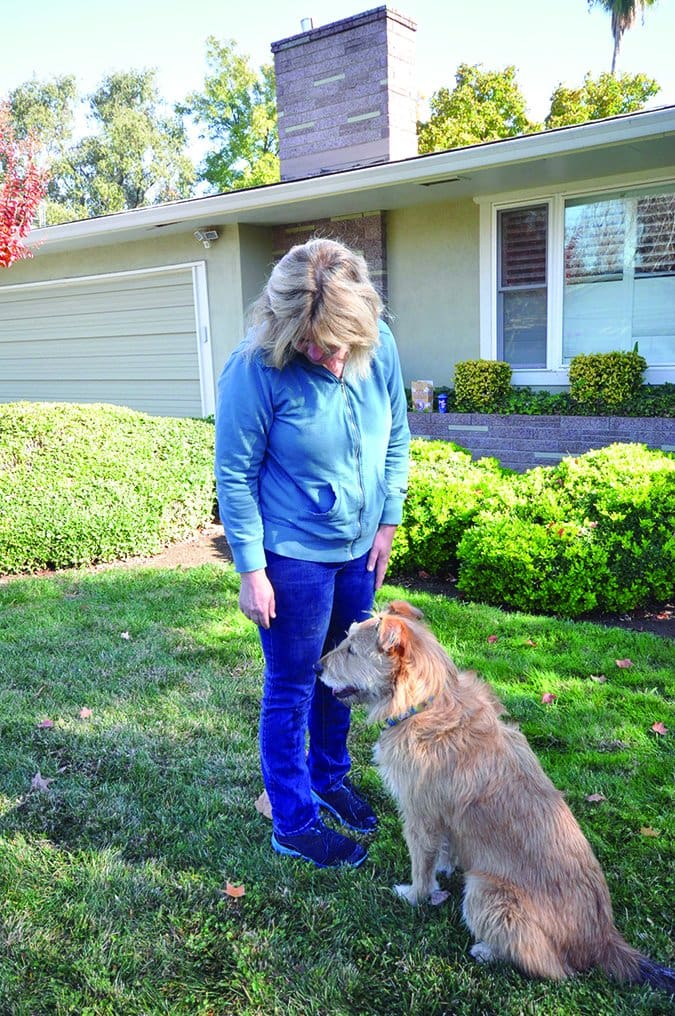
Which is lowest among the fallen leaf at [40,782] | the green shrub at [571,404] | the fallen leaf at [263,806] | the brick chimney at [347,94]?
the fallen leaf at [263,806]

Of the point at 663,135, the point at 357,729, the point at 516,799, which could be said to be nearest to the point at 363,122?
the point at 663,135

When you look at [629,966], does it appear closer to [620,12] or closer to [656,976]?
[656,976]

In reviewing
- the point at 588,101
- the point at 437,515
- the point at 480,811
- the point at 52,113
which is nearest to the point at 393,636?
the point at 480,811

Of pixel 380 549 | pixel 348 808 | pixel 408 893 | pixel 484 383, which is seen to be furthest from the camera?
pixel 484 383

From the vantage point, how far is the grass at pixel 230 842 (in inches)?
92.0

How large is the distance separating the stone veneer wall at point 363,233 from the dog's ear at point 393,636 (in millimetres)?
7968

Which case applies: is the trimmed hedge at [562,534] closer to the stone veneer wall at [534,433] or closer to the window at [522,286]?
the stone veneer wall at [534,433]

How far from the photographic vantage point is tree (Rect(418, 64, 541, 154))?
2945 cm

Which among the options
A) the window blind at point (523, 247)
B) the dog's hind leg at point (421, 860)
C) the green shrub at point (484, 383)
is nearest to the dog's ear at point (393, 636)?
the dog's hind leg at point (421, 860)

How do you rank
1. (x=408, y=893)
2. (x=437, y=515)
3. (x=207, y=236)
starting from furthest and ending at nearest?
(x=207, y=236)
(x=437, y=515)
(x=408, y=893)

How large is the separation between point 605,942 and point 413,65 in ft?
46.2

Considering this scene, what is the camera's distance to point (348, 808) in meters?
3.16

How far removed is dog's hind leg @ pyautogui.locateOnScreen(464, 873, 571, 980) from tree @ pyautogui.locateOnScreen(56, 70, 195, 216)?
158 feet

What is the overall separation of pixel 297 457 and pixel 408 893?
1.56 m
